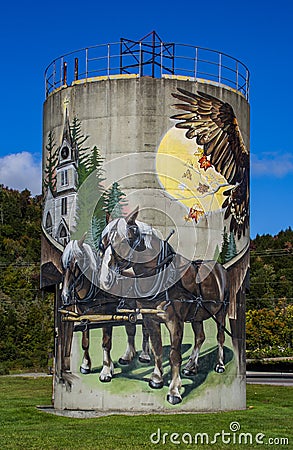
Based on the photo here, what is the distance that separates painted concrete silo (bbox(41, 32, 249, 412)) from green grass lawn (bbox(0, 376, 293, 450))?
1.30 m

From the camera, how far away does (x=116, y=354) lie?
30.0 meters

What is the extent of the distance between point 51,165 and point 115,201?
13.1 ft

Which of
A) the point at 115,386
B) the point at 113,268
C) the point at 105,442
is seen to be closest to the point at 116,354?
the point at 115,386

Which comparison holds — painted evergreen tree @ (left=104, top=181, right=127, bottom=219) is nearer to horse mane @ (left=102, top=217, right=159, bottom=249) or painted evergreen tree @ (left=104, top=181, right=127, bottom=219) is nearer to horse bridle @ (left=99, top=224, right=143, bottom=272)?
→ horse mane @ (left=102, top=217, right=159, bottom=249)

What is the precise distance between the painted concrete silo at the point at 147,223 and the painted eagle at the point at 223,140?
42 mm

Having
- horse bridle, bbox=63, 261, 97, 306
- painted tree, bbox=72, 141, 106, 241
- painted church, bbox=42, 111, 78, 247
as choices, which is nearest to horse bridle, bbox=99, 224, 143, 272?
painted tree, bbox=72, 141, 106, 241

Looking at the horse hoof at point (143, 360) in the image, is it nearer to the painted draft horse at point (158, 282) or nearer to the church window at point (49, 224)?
the painted draft horse at point (158, 282)

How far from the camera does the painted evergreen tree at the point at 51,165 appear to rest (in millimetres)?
32969

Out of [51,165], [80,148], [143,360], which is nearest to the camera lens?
[143,360]

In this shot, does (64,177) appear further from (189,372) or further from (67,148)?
(189,372)

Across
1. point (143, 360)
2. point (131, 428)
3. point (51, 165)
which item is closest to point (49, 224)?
point (51, 165)

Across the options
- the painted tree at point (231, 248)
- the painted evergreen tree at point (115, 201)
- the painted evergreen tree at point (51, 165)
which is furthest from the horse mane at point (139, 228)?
the painted evergreen tree at point (51, 165)

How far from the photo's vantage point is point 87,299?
30.7 metres

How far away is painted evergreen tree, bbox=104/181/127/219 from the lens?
30547 mm
